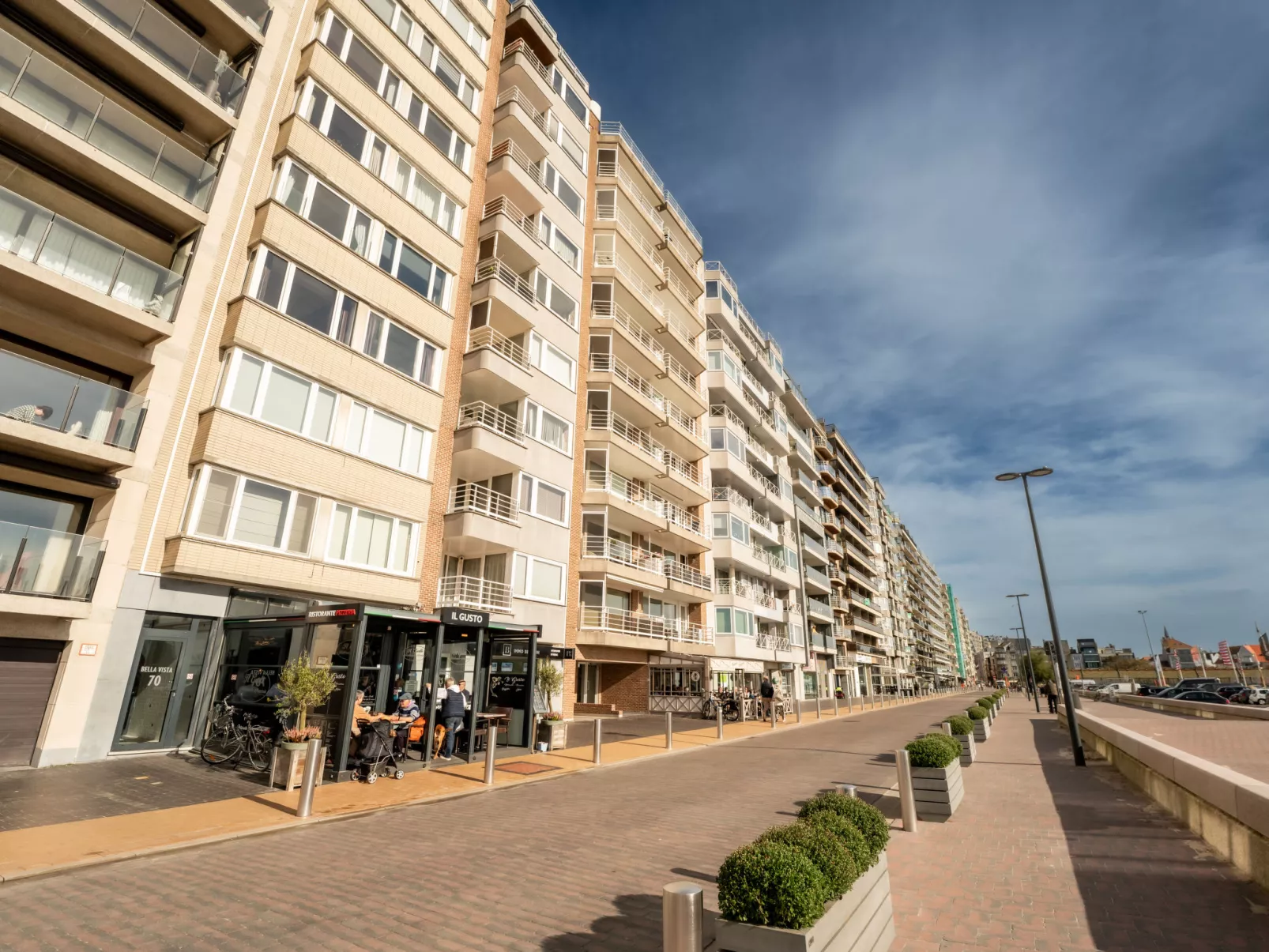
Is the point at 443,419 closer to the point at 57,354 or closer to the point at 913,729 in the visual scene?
the point at 57,354

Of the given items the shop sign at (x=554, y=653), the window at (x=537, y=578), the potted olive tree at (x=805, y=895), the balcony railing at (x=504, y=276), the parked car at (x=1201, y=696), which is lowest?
the potted olive tree at (x=805, y=895)

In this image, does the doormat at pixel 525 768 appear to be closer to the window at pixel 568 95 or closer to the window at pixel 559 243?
the window at pixel 559 243

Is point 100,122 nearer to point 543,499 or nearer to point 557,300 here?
point 557,300

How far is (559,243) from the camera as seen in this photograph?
1134 inches

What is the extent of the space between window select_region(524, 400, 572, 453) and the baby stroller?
13725 millimetres

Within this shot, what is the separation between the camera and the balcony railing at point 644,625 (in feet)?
88.5

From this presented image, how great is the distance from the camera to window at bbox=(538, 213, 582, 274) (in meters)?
27.9

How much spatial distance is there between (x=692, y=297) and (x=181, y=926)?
4146cm

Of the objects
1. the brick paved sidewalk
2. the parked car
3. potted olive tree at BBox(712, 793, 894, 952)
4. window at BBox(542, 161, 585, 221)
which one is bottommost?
the brick paved sidewalk

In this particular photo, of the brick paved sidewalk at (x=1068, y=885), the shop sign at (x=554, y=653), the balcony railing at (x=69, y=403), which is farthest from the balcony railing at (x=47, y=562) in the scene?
the brick paved sidewalk at (x=1068, y=885)

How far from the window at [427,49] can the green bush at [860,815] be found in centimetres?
2664

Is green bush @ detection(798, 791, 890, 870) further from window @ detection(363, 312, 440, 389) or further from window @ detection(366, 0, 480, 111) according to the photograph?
window @ detection(366, 0, 480, 111)

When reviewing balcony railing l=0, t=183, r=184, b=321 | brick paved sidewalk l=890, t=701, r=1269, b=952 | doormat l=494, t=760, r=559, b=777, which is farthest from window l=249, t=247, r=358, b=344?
brick paved sidewalk l=890, t=701, r=1269, b=952

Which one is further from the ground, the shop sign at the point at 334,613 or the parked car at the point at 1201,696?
the shop sign at the point at 334,613
